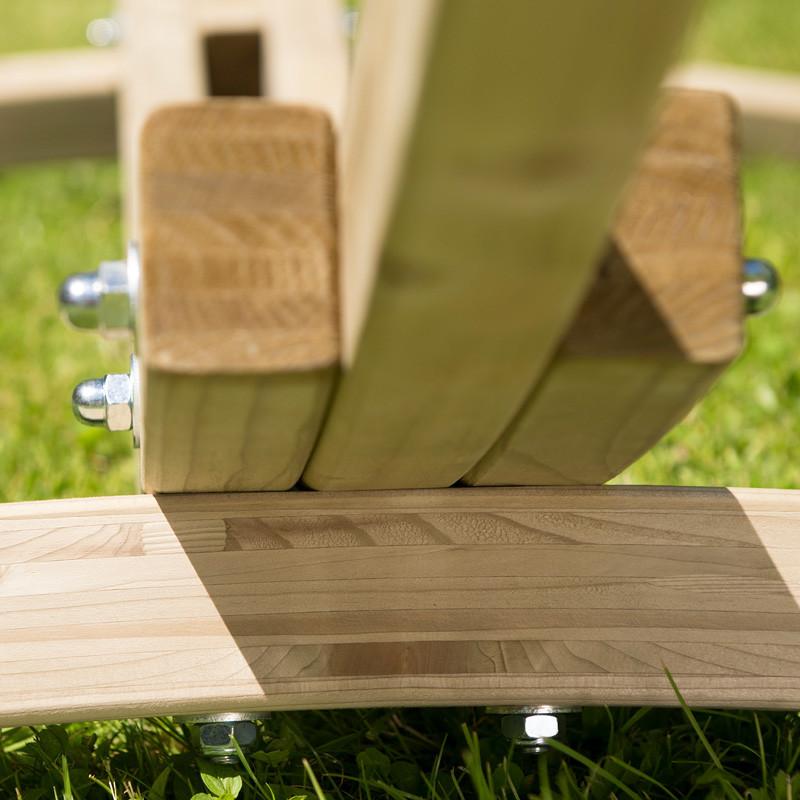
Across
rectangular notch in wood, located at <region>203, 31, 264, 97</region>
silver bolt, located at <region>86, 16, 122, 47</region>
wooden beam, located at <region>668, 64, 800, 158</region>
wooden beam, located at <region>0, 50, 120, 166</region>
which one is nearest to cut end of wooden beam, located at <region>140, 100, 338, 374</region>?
rectangular notch in wood, located at <region>203, 31, 264, 97</region>

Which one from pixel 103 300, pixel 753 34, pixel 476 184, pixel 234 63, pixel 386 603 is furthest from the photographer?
pixel 753 34

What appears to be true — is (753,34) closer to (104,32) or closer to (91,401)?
(104,32)

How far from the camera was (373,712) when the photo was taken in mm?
1266

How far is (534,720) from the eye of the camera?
103 centimetres

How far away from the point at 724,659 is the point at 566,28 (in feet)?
2.31

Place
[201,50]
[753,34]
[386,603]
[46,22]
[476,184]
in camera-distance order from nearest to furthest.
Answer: [476,184] < [386,603] < [201,50] < [753,34] < [46,22]

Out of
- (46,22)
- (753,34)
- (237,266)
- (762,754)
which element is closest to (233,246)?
(237,266)

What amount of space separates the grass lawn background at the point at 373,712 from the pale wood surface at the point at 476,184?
0.06m

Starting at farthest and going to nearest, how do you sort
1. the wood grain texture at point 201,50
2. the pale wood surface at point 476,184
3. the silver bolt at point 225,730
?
1. the wood grain texture at point 201,50
2. the silver bolt at point 225,730
3. the pale wood surface at point 476,184

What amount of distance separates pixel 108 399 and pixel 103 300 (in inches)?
4.5

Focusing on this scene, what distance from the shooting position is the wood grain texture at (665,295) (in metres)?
0.73

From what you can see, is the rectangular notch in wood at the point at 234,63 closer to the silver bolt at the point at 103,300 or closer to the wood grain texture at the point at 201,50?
the wood grain texture at the point at 201,50

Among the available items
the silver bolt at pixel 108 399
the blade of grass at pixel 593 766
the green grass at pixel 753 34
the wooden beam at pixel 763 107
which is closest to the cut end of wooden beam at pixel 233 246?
the silver bolt at pixel 108 399

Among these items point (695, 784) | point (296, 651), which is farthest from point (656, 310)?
point (695, 784)
